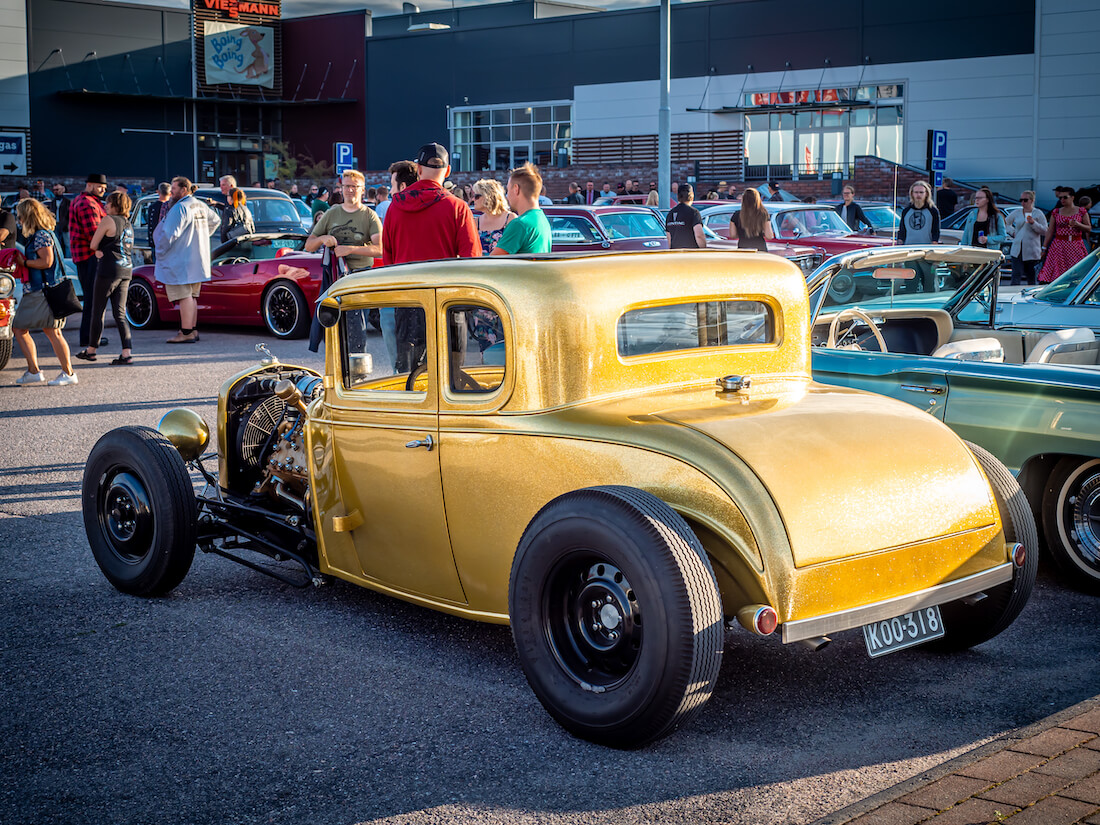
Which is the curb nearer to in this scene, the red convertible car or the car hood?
the car hood

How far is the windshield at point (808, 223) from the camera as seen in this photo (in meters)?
18.0

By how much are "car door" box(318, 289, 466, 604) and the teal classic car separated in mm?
2696

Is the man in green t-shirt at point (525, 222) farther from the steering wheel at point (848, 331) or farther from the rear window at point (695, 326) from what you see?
the rear window at point (695, 326)

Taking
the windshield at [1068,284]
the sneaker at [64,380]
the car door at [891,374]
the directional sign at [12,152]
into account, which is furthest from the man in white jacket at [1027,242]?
the directional sign at [12,152]

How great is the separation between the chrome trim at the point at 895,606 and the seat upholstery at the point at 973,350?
2.40 m

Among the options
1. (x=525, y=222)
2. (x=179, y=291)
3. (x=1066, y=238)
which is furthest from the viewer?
(x=1066, y=238)

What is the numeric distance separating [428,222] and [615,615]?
14.6 feet

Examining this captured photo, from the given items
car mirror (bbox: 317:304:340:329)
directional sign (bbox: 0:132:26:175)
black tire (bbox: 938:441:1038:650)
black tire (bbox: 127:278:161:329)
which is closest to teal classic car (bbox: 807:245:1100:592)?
black tire (bbox: 938:441:1038:650)

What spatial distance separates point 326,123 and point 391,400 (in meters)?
55.7

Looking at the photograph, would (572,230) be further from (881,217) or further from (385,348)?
(385,348)

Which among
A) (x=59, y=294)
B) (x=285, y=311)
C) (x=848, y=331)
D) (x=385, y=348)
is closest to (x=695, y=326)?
(x=385, y=348)

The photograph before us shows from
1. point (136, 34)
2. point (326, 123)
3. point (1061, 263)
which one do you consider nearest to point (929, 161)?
point (1061, 263)

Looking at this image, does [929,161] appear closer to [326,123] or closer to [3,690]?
[3,690]

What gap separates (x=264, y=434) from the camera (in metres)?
5.80
